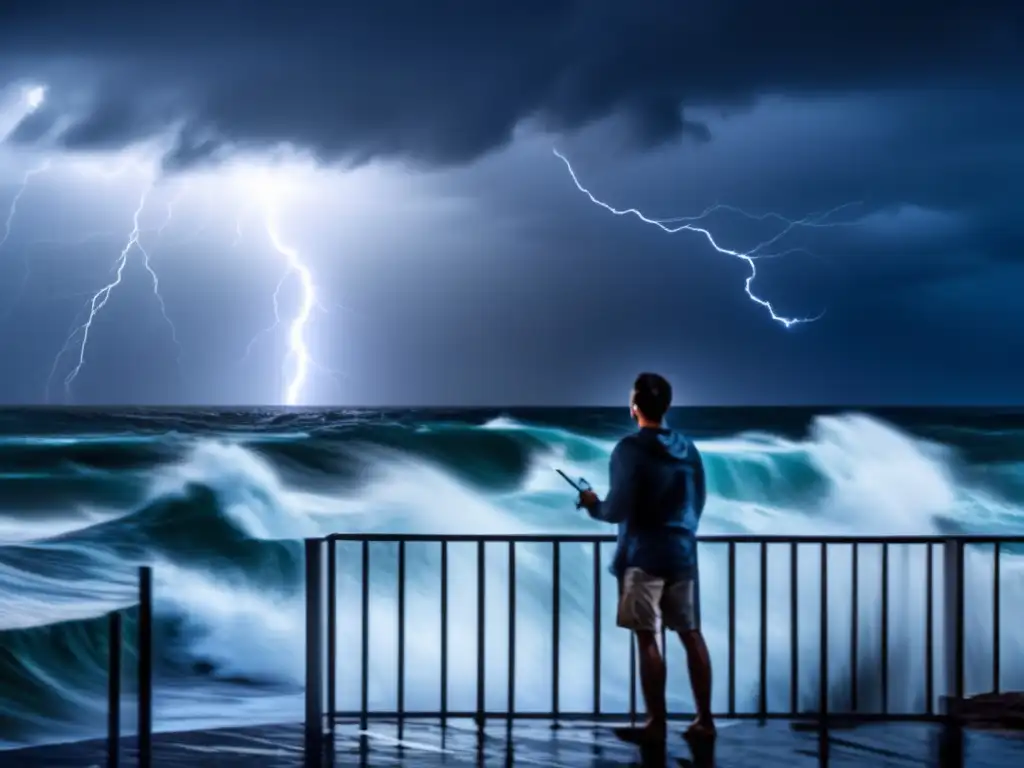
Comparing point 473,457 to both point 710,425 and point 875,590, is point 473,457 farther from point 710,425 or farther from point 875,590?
point 875,590

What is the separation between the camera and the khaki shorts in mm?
4133

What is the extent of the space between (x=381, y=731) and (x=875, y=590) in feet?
30.4

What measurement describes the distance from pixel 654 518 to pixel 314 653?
1.52 metres

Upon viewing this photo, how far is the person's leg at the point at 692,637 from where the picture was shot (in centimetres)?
418

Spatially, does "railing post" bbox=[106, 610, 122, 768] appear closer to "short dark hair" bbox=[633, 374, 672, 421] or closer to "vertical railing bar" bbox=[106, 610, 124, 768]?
"vertical railing bar" bbox=[106, 610, 124, 768]

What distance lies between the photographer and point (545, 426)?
121 ft

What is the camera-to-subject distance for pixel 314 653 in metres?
4.47

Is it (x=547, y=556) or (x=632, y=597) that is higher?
(x=632, y=597)

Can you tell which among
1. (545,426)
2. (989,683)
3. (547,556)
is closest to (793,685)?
(989,683)

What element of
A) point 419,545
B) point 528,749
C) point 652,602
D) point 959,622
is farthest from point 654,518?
point 419,545

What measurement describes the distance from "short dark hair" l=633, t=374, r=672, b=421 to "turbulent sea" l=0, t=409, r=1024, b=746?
4.28 metres

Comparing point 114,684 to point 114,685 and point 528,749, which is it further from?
point 528,749

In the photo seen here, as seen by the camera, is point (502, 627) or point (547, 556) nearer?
point (502, 627)

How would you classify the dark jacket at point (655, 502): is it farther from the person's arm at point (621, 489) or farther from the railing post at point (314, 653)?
the railing post at point (314, 653)
